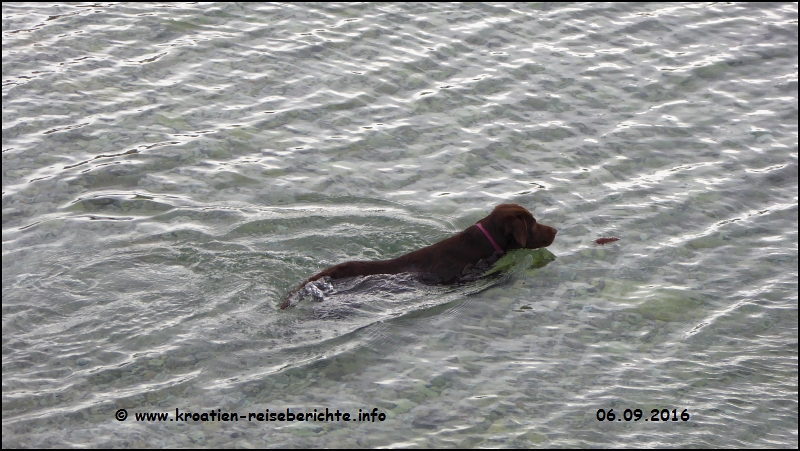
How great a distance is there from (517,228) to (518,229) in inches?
0.6

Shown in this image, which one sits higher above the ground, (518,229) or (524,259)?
(518,229)

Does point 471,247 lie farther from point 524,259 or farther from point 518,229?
point 524,259

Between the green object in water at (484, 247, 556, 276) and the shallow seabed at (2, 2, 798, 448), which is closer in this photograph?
the shallow seabed at (2, 2, 798, 448)

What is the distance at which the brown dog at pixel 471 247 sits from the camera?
25.3 feet

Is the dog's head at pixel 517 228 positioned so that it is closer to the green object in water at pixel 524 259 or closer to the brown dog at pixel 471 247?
the brown dog at pixel 471 247

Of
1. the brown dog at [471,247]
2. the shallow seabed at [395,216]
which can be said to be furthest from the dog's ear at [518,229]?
the shallow seabed at [395,216]

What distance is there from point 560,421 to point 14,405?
153 inches

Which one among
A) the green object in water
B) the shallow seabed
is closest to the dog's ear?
the green object in water

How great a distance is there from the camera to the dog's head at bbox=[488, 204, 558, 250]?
7.80 m

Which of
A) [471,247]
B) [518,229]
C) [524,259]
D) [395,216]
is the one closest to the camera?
[518,229]

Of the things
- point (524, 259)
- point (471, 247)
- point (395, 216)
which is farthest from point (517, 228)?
point (395, 216)

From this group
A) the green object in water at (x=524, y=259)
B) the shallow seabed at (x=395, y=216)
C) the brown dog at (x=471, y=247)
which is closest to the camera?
the shallow seabed at (x=395, y=216)

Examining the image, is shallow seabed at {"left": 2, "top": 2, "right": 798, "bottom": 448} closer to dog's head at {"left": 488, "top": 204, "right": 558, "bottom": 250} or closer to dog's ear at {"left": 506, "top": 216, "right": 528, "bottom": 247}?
dog's head at {"left": 488, "top": 204, "right": 558, "bottom": 250}

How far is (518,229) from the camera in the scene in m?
7.79
